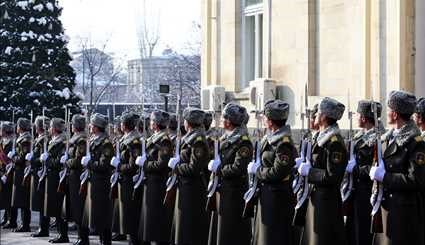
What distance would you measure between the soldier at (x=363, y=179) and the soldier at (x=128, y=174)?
325 cm

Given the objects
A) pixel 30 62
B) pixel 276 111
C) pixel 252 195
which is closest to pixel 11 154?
pixel 252 195

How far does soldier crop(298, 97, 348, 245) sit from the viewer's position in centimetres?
834

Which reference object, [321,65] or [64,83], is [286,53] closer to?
[321,65]

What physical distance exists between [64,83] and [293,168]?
16.4m

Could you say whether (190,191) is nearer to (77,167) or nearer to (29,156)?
(77,167)

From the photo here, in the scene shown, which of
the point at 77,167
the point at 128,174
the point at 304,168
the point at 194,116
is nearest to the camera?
the point at 304,168

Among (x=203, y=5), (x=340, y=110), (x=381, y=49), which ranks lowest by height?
(x=340, y=110)

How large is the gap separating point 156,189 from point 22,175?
4.89m

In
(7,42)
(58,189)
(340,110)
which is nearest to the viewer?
(340,110)

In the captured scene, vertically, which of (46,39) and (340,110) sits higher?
(46,39)

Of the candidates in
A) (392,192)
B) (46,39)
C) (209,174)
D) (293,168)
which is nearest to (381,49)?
(209,174)

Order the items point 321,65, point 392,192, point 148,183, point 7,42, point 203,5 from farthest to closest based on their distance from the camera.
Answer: point 7,42
point 203,5
point 321,65
point 148,183
point 392,192

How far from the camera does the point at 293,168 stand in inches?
351

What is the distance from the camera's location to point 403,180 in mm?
7660
